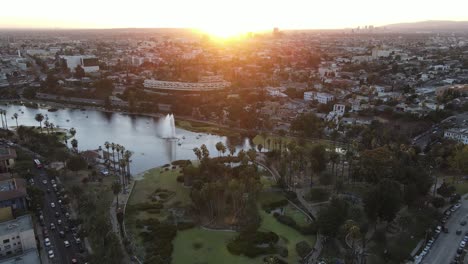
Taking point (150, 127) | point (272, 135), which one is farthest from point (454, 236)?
point (150, 127)

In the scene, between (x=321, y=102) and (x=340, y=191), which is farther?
(x=321, y=102)

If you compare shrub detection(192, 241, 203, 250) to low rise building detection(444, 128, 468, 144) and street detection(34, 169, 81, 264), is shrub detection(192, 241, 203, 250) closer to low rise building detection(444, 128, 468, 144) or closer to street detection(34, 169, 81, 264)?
street detection(34, 169, 81, 264)

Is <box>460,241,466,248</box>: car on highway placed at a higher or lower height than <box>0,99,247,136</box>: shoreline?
lower

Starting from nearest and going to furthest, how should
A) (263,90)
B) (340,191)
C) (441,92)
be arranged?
(340,191)
(441,92)
(263,90)

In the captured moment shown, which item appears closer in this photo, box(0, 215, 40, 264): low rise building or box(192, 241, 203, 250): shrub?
box(0, 215, 40, 264): low rise building

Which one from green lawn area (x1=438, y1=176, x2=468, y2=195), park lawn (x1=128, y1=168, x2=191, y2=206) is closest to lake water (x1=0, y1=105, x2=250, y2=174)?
park lawn (x1=128, y1=168, x2=191, y2=206)

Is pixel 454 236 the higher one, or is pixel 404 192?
pixel 404 192

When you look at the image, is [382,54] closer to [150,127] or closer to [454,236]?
[150,127]
